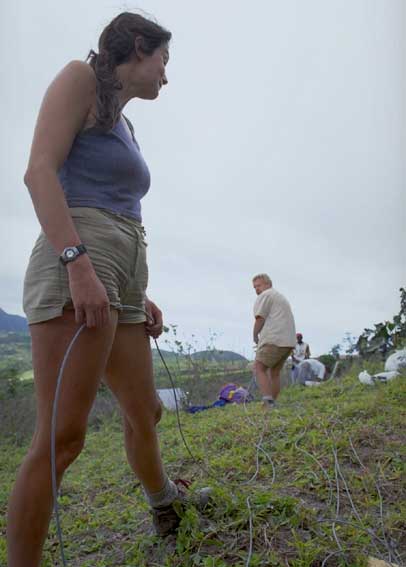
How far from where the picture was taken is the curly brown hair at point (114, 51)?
1.55m

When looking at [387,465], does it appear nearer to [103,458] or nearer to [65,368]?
[65,368]

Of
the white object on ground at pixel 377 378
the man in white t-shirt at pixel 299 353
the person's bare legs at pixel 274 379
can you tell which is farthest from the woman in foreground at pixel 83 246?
the man in white t-shirt at pixel 299 353

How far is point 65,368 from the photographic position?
1.45 metres

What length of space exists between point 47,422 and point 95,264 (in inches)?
16.4

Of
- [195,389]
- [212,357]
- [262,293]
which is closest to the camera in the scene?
[262,293]

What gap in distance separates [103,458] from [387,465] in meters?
2.46

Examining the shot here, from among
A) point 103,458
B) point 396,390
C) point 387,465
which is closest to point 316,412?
point 396,390

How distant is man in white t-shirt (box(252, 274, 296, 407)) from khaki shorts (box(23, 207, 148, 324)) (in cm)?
409

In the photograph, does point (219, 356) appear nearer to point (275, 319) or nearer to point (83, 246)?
point (275, 319)

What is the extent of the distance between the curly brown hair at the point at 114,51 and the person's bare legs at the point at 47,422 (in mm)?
553

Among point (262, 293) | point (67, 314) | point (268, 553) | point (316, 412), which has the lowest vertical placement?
point (268, 553)

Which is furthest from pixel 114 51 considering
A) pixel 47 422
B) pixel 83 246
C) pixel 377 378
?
pixel 377 378

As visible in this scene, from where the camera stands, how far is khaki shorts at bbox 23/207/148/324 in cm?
148

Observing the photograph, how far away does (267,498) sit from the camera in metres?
2.30
